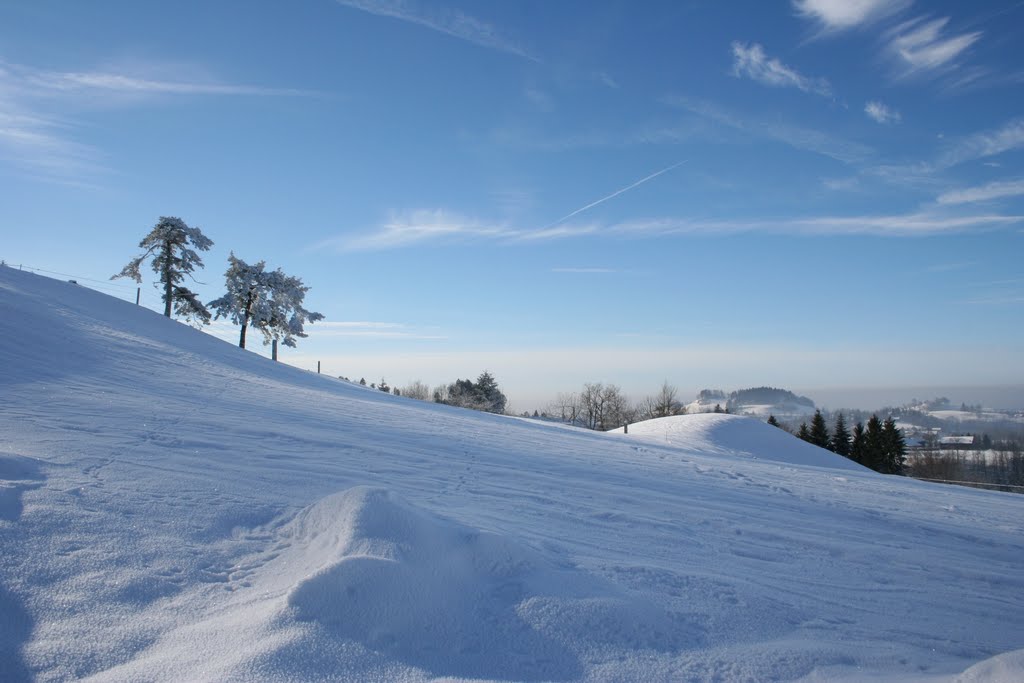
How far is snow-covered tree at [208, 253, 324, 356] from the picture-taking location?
39062 millimetres

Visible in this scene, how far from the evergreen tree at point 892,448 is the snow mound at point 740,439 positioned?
31.2 meters

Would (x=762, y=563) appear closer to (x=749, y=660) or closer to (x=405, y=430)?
(x=749, y=660)

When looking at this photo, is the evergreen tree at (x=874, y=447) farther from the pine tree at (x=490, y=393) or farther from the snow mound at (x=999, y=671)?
the snow mound at (x=999, y=671)

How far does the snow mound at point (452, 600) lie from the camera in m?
3.90

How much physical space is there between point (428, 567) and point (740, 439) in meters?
22.9

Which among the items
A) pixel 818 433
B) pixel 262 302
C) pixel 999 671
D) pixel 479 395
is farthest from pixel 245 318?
pixel 818 433

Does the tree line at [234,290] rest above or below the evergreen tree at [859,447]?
above

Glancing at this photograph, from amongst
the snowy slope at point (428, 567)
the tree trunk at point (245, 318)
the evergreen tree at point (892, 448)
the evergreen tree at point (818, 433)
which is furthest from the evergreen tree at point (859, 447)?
the tree trunk at point (245, 318)

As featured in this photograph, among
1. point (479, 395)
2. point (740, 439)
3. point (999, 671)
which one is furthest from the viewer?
point (479, 395)

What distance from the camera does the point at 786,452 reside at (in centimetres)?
2383

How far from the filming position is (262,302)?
1572 inches

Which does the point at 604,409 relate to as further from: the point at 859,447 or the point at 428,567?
the point at 428,567

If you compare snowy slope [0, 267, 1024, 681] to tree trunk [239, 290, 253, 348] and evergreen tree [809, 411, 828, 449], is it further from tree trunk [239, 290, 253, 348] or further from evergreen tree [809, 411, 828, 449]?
evergreen tree [809, 411, 828, 449]

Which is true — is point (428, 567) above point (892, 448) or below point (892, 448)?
above
